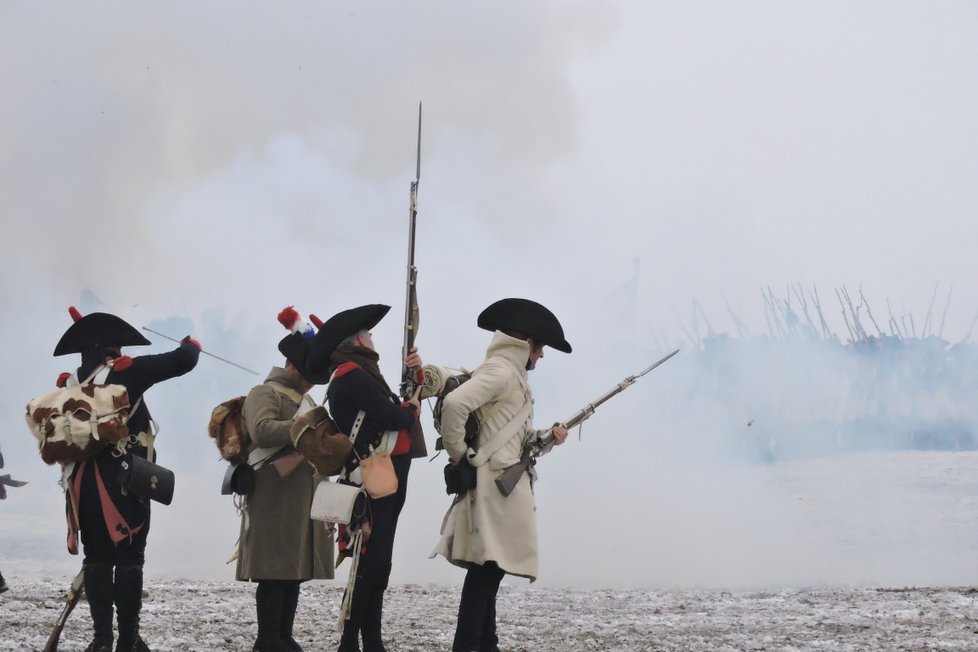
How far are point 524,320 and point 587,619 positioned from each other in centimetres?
297

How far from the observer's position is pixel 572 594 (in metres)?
9.77

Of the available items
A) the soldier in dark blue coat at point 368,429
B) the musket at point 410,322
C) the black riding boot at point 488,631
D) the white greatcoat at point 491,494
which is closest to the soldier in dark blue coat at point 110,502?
the soldier in dark blue coat at point 368,429

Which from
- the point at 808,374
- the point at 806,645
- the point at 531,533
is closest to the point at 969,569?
the point at 808,374

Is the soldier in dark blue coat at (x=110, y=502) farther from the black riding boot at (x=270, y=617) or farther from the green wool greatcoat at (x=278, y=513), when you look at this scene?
the black riding boot at (x=270, y=617)

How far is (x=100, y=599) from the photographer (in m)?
6.09

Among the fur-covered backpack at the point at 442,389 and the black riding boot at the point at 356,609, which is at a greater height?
the fur-covered backpack at the point at 442,389

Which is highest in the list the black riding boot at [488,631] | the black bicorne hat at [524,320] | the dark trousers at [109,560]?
the black bicorne hat at [524,320]

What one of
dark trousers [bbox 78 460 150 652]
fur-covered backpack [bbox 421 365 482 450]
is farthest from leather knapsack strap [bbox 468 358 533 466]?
dark trousers [bbox 78 460 150 652]

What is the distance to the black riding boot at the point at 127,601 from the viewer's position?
6.09 metres

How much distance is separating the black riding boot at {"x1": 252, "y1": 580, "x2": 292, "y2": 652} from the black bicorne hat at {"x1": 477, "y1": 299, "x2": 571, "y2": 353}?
1.90m

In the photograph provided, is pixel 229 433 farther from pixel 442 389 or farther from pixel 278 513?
pixel 442 389

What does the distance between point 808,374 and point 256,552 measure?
10.2 metres

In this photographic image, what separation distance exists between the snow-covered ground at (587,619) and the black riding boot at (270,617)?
63 centimetres

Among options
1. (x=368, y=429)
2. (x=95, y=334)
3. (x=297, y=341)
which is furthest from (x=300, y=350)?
(x=95, y=334)
